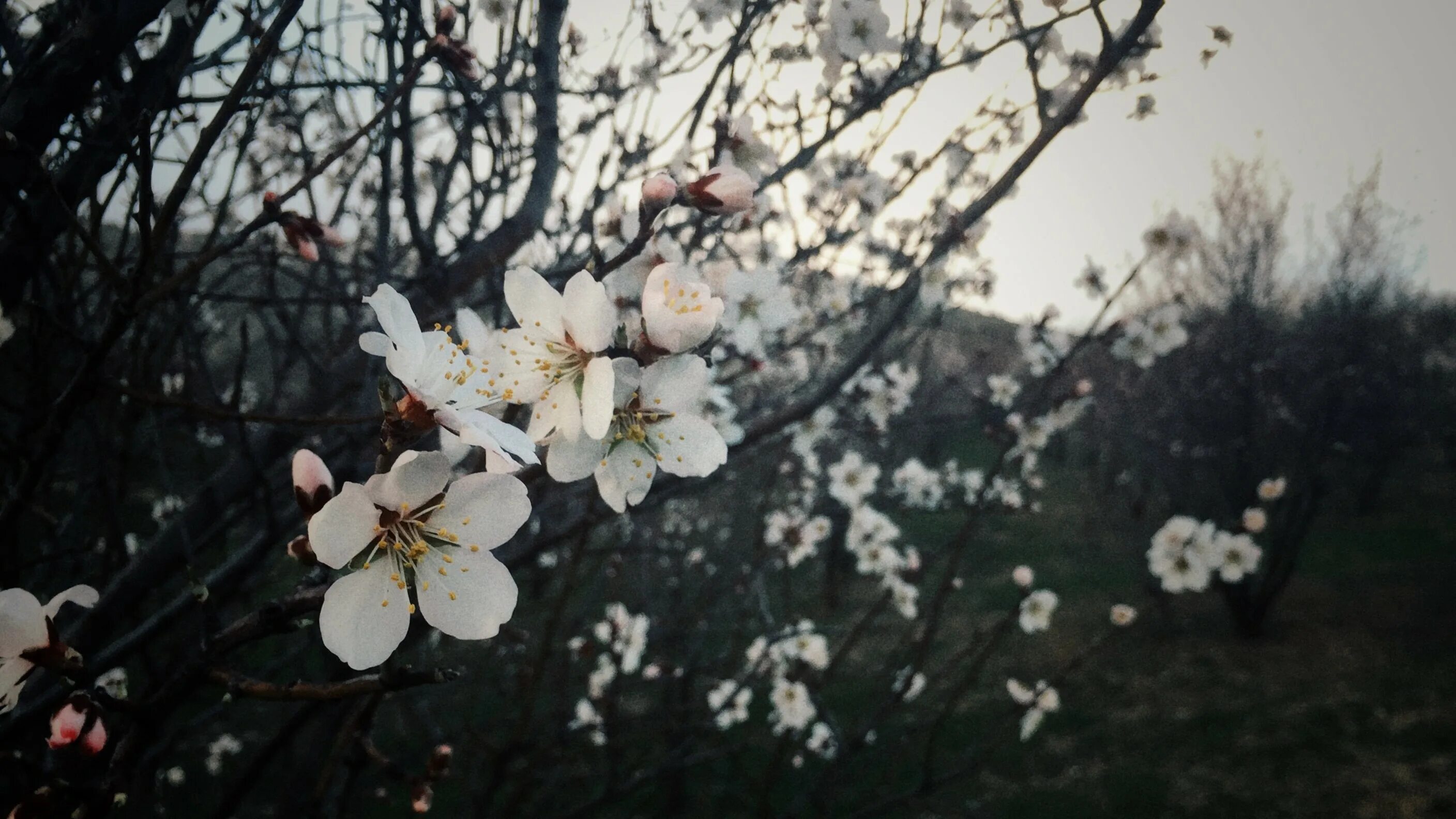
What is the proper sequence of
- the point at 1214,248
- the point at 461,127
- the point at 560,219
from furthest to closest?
the point at 1214,248, the point at 560,219, the point at 461,127

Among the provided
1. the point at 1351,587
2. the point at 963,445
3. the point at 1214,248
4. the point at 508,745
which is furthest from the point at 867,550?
the point at 963,445

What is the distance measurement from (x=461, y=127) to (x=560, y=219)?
16.8 inches

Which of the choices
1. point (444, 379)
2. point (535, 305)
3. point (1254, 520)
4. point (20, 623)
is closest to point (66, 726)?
point (20, 623)

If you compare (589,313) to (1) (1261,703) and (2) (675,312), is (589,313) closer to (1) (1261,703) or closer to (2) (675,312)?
(2) (675,312)

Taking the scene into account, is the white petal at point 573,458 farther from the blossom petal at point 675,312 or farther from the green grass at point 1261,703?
the green grass at point 1261,703

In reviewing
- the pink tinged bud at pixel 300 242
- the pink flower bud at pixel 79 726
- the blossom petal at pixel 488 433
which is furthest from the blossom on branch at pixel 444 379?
the pink tinged bud at pixel 300 242

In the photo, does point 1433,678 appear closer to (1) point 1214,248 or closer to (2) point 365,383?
(1) point 1214,248

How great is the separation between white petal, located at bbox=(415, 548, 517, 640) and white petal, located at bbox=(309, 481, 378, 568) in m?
0.10

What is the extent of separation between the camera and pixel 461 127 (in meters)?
2.04

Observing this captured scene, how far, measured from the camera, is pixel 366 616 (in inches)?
29.0

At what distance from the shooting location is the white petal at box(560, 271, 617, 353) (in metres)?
0.77

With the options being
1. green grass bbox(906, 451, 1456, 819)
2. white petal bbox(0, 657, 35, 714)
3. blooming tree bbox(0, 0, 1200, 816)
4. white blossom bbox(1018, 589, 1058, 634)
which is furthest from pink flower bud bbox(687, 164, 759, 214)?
white blossom bbox(1018, 589, 1058, 634)

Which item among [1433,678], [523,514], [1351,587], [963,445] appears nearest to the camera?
[523,514]

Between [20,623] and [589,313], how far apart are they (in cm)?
59
